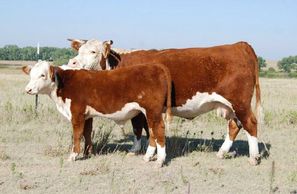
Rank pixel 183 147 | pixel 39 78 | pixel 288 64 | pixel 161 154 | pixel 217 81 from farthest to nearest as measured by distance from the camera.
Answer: pixel 288 64, pixel 183 147, pixel 217 81, pixel 161 154, pixel 39 78

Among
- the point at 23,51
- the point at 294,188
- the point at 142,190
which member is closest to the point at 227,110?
the point at 294,188

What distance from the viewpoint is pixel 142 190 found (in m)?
6.12

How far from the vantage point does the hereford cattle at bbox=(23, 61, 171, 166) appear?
24.0ft

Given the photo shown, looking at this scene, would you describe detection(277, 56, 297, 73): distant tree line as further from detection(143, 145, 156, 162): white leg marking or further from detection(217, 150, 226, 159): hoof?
detection(143, 145, 156, 162): white leg marking

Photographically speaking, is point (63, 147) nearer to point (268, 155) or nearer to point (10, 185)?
point (10, 185)

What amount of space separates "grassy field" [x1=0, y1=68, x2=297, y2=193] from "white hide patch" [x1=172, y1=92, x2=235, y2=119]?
0.78 metres

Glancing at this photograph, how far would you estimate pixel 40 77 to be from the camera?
7309 mm

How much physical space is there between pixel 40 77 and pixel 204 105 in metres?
2.60

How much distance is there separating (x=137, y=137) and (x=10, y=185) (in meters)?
2.84

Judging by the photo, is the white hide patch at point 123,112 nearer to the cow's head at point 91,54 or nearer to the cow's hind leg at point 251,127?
the cow's head at point 91,54

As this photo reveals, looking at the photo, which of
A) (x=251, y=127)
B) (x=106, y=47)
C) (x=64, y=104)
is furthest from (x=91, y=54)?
(x=251, y=127)

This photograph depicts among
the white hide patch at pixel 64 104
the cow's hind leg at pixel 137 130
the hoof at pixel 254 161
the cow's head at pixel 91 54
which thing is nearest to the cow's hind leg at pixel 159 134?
the cow's hind leg at pixel 137 130

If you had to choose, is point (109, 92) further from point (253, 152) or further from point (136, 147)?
point (253, 152)

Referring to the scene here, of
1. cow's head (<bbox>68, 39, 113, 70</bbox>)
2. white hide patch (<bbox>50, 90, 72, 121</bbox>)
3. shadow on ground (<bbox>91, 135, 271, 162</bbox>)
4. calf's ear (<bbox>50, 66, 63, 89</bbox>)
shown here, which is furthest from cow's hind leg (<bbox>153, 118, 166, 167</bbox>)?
cow's head (<bbox>68, 39, 113, 70</bbox>)
